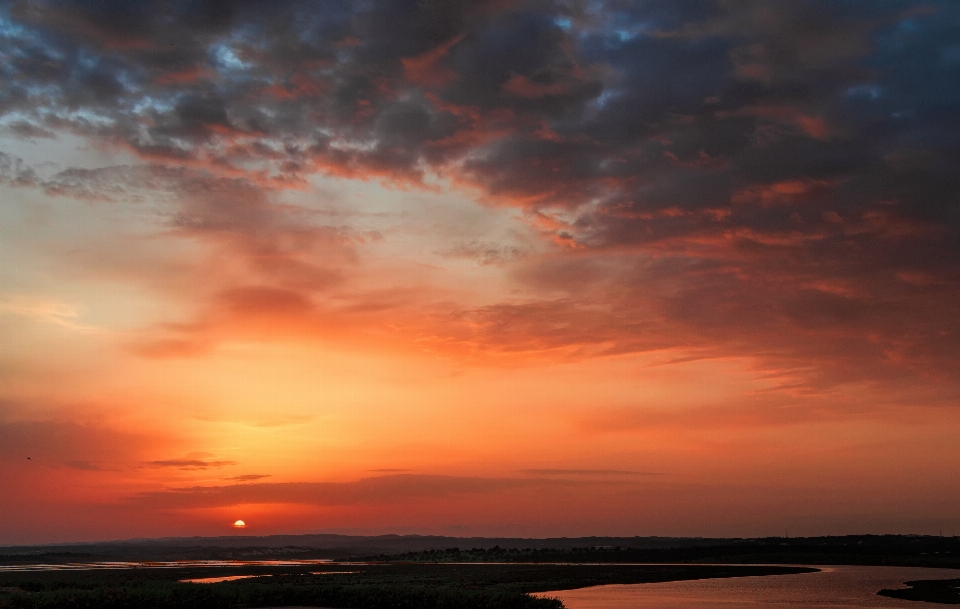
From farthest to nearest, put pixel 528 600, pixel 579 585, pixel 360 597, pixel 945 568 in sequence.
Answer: pixel 945 568, pixel 579 585, pixel 360 597, pixel 528 600

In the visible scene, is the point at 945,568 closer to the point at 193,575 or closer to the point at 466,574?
the point at 466,574

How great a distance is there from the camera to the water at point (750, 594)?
5178 cm

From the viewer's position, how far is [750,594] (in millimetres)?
60438

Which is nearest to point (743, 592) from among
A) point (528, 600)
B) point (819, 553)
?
point (528, 600)

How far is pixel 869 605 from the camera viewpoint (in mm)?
51594

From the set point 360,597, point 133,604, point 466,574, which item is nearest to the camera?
point 133,604

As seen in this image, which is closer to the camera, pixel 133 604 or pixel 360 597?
pixel 133 604

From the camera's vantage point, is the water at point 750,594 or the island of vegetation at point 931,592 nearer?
the water at point 750,594

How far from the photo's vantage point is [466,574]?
84.6 meters

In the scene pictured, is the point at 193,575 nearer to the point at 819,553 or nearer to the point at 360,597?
the point at 360,597

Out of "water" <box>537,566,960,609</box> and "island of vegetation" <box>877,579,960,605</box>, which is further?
"island of vegetation" <box>877,579,960,605</box>

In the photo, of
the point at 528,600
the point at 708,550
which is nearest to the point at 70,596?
the point at 528,600

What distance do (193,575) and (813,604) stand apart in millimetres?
62928

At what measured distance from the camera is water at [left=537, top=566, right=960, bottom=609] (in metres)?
51.8
